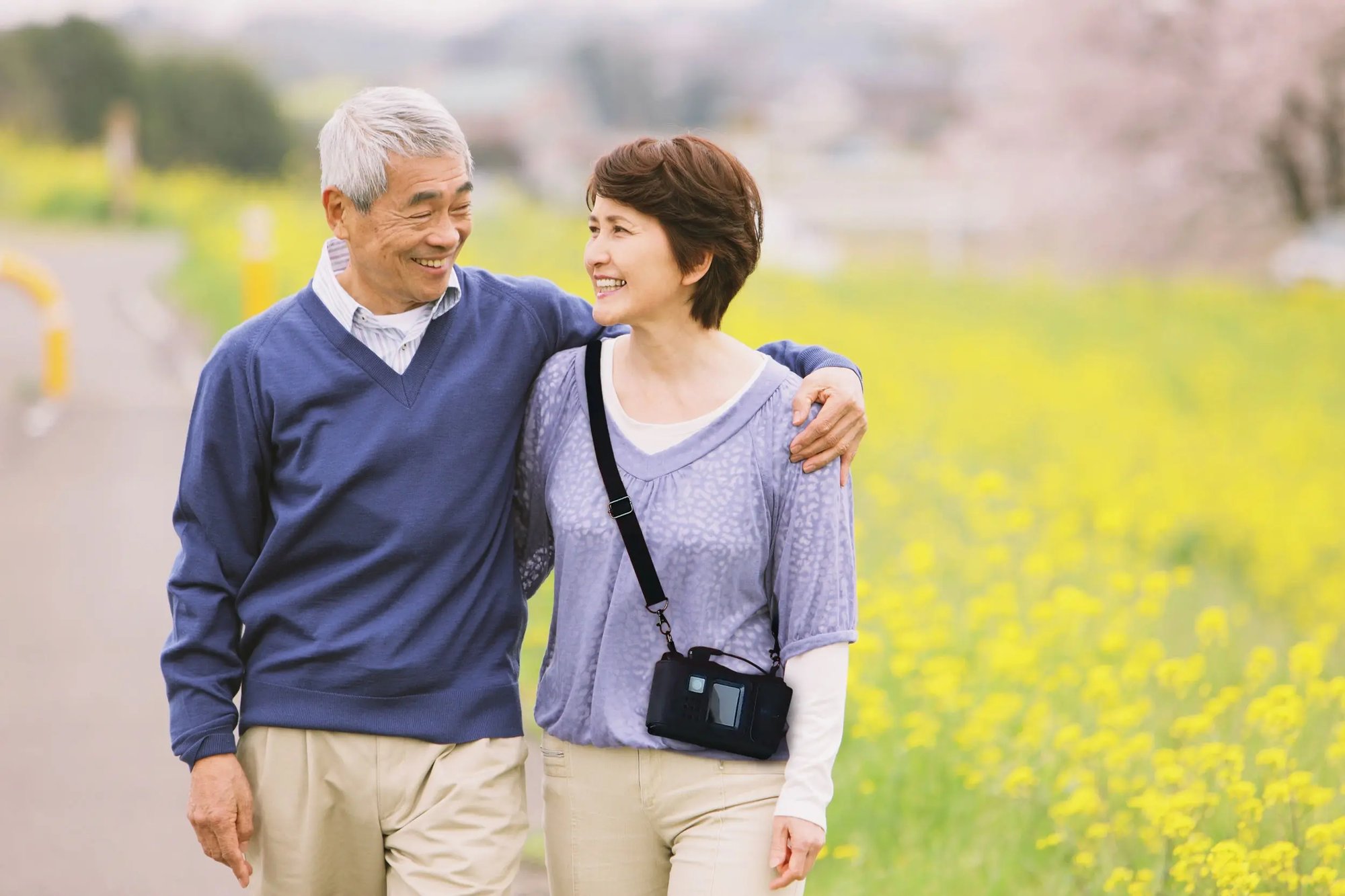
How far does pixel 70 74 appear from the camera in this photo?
32.6m

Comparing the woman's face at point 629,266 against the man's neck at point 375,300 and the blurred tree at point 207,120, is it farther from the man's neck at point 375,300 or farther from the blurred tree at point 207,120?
the blurred tree at point 207,120

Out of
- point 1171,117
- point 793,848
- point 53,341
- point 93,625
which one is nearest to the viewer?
point 793,848

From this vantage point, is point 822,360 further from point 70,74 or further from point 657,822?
point 70,74

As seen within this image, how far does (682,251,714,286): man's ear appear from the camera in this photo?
2664 mm

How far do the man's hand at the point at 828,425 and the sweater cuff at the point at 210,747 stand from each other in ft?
3.77

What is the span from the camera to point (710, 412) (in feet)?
8.63

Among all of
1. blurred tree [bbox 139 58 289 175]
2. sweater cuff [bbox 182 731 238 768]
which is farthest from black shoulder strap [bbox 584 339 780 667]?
blurred tree [bbox 139 58 289 175]

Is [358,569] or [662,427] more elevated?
[662,427]

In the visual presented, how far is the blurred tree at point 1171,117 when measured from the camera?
21.0 meters

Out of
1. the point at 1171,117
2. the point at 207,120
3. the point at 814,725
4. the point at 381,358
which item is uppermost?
the point at 207,120

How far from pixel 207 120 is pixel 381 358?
1321 inches

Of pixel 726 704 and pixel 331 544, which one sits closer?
pixel 726 704

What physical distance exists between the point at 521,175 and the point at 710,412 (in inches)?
2461

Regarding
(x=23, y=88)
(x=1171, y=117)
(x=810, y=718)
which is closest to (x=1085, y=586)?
(x=810, y=718)
